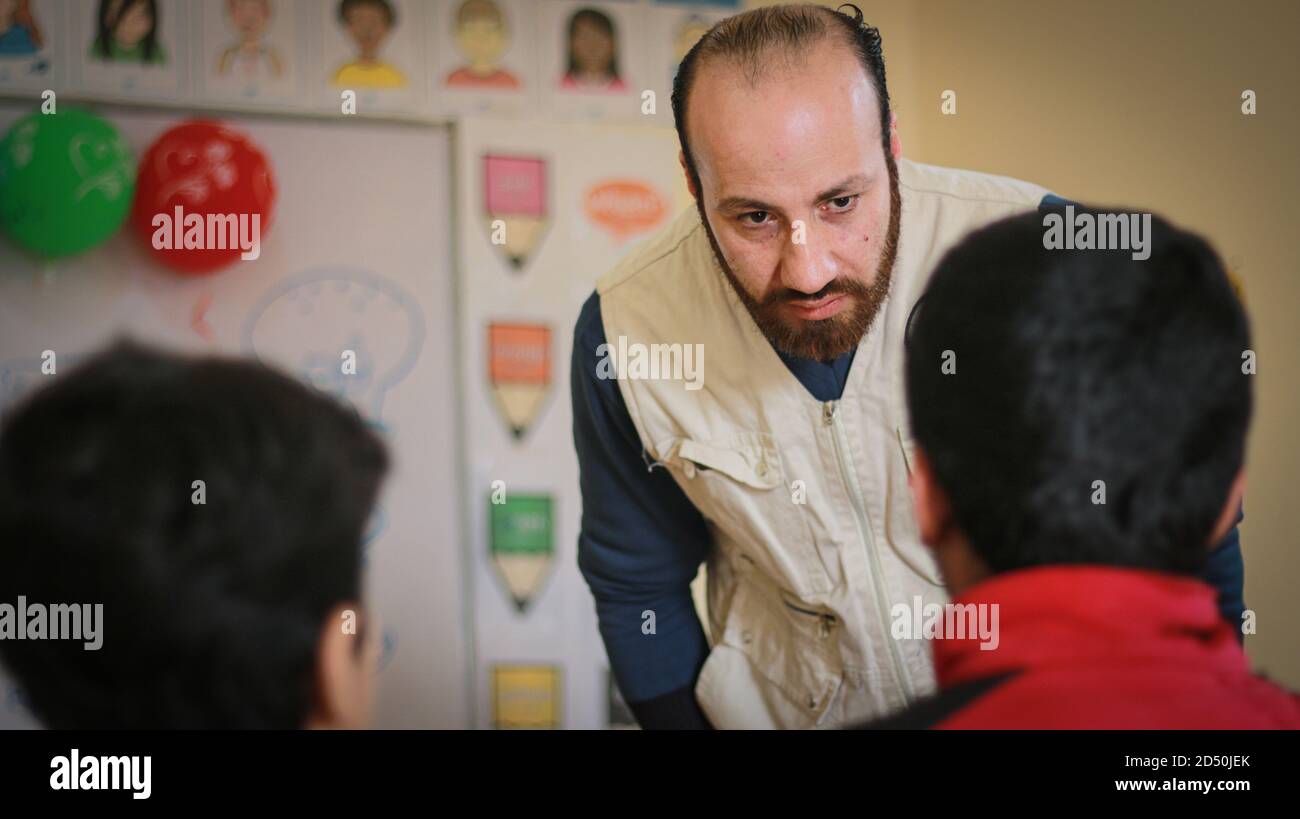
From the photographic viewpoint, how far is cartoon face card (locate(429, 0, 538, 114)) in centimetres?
196

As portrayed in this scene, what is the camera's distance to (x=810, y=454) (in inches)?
45.7

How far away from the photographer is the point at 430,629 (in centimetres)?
197

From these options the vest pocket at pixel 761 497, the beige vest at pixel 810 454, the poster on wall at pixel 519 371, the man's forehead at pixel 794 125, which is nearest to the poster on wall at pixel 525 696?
the poster on wall at pixel 519 371

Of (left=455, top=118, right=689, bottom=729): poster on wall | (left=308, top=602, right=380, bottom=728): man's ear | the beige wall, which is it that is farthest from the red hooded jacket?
(left=455, top=118, right=689, bottom=729): poster on wall

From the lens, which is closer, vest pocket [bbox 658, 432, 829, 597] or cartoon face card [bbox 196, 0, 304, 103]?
vest pocket [bbox 658, 432, 829, 597]

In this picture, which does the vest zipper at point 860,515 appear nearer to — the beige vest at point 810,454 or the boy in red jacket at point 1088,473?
the beige vest at point 810,454

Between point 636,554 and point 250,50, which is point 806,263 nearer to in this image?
point 636,554

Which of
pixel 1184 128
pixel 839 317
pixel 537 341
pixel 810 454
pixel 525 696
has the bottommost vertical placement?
pixel 525 696

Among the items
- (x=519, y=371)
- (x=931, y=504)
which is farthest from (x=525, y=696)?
(x=931, y=504)

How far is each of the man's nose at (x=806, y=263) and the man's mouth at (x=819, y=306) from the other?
22 mm

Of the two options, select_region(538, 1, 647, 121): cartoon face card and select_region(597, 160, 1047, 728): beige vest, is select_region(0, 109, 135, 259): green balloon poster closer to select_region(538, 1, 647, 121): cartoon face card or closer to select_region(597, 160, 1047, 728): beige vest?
select_region(538, 1, 647, 121): cartoon face card

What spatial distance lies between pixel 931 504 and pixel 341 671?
42cm
